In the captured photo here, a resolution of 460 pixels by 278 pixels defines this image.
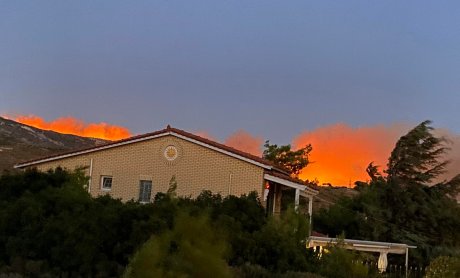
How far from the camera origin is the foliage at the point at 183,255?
792cm

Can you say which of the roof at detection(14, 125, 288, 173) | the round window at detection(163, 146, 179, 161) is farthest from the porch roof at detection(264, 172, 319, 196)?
the round window at detection(163, 146, 179, 161)

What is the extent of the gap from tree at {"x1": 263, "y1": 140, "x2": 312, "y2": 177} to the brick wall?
30479 millimetres

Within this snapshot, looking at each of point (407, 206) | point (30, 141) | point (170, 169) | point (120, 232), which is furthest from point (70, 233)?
point (30, 141)

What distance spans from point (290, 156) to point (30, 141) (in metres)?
48.5

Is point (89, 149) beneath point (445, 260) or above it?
above

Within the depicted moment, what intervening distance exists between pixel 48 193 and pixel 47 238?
2.68 m

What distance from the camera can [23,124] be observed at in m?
103

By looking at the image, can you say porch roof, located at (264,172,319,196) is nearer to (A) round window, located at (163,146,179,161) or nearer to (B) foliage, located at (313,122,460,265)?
(A) round window, located at (163,146,179,161)

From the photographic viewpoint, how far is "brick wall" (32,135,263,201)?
87.8ft

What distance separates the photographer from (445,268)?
1513 centimetres

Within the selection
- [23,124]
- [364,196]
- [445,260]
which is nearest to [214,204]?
[445,260]

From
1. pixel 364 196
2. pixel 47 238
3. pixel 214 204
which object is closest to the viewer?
pixel 47 238

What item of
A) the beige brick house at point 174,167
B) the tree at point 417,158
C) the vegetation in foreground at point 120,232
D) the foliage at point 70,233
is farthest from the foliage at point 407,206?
the foliage at point 70,233

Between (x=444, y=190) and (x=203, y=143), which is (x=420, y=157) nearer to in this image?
(x=444, y=190)
